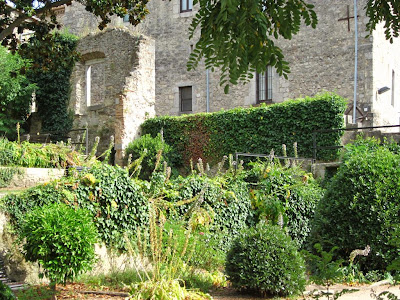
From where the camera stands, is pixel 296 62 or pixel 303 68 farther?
pixel 296 62

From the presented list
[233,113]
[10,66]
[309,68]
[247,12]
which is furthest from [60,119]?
[247,12]

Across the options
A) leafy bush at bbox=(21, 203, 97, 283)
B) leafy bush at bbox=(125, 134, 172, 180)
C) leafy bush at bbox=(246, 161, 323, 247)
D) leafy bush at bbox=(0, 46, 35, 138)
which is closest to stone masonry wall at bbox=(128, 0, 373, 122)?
leafy bush at bbox=(125, 134, 172, 180)

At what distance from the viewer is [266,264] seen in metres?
6.64

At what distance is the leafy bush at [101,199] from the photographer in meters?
7.12

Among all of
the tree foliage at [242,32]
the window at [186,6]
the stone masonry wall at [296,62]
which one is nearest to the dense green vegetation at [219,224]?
the tree foliage at [242,32]

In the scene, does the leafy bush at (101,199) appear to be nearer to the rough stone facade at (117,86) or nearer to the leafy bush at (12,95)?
the rough stone facade at (117,86)

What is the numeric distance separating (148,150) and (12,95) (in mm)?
4781

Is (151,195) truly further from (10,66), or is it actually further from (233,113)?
(10,66)

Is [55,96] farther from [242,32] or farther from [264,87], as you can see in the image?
[242,32]

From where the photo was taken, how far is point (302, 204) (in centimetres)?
1081

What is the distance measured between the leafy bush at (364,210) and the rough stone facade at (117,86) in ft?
26.8

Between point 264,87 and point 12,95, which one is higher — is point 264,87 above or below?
above

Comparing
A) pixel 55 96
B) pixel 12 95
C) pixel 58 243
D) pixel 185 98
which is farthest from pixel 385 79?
pixel 58 243

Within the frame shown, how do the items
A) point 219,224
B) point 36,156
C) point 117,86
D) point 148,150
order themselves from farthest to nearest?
point 117,86, point 148,150, point 36,156, point 219,224
